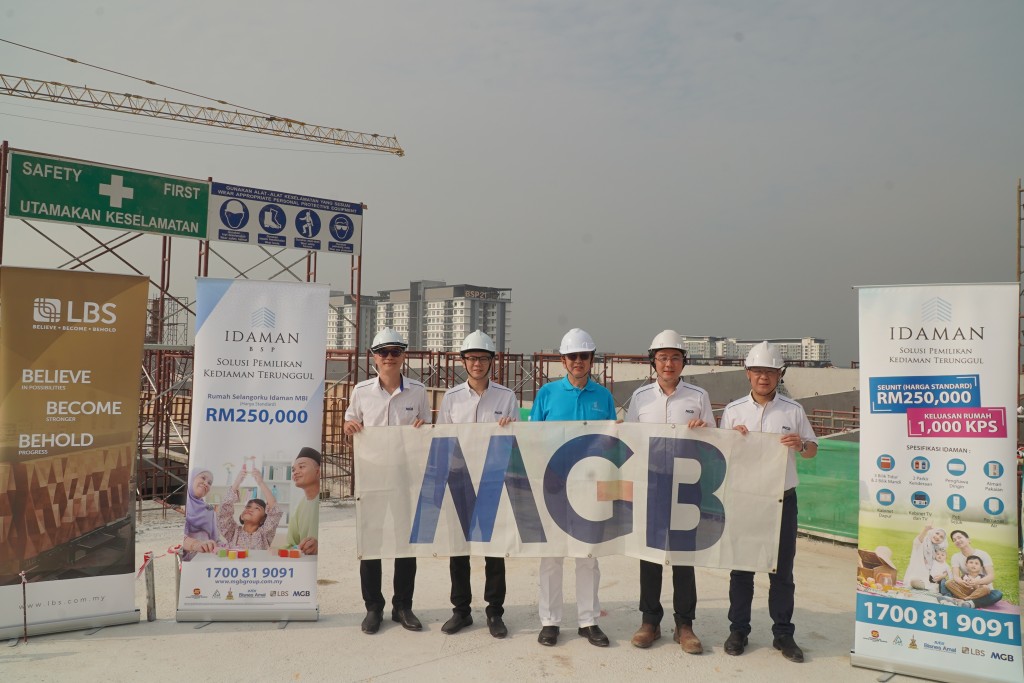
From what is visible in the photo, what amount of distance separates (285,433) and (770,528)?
407cm

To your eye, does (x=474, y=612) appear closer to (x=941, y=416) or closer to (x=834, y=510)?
(x=941, y=416)

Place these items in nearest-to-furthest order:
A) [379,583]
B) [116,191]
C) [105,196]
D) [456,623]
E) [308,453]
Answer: [456,623] < [379,583] < [308,453] < [105,196] < [116,191]

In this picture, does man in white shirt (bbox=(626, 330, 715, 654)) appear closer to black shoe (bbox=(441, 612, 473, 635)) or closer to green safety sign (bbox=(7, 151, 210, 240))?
black shoe (bbox=(441, 612, 473, 635))

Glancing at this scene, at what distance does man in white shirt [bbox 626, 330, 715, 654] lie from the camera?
5012 millimetres

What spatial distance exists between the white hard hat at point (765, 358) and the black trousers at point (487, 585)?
2.61m

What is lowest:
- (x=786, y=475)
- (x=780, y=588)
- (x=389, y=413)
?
(x=780, y=588)

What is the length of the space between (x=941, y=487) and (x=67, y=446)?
6827 millimetres

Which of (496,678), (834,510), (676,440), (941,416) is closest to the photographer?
(496,678)

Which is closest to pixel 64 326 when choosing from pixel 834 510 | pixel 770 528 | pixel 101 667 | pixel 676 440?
pixel 101 667

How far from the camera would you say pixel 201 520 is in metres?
5.45

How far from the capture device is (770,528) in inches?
193

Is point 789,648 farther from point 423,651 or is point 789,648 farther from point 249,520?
point 249,520

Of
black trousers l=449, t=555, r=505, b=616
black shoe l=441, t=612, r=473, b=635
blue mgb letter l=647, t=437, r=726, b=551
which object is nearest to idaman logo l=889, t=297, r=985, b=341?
blue mgb letter l=647, t=437, r=726, b=551

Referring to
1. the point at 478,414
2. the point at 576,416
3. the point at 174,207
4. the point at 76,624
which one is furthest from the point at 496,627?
the point at 174,207
